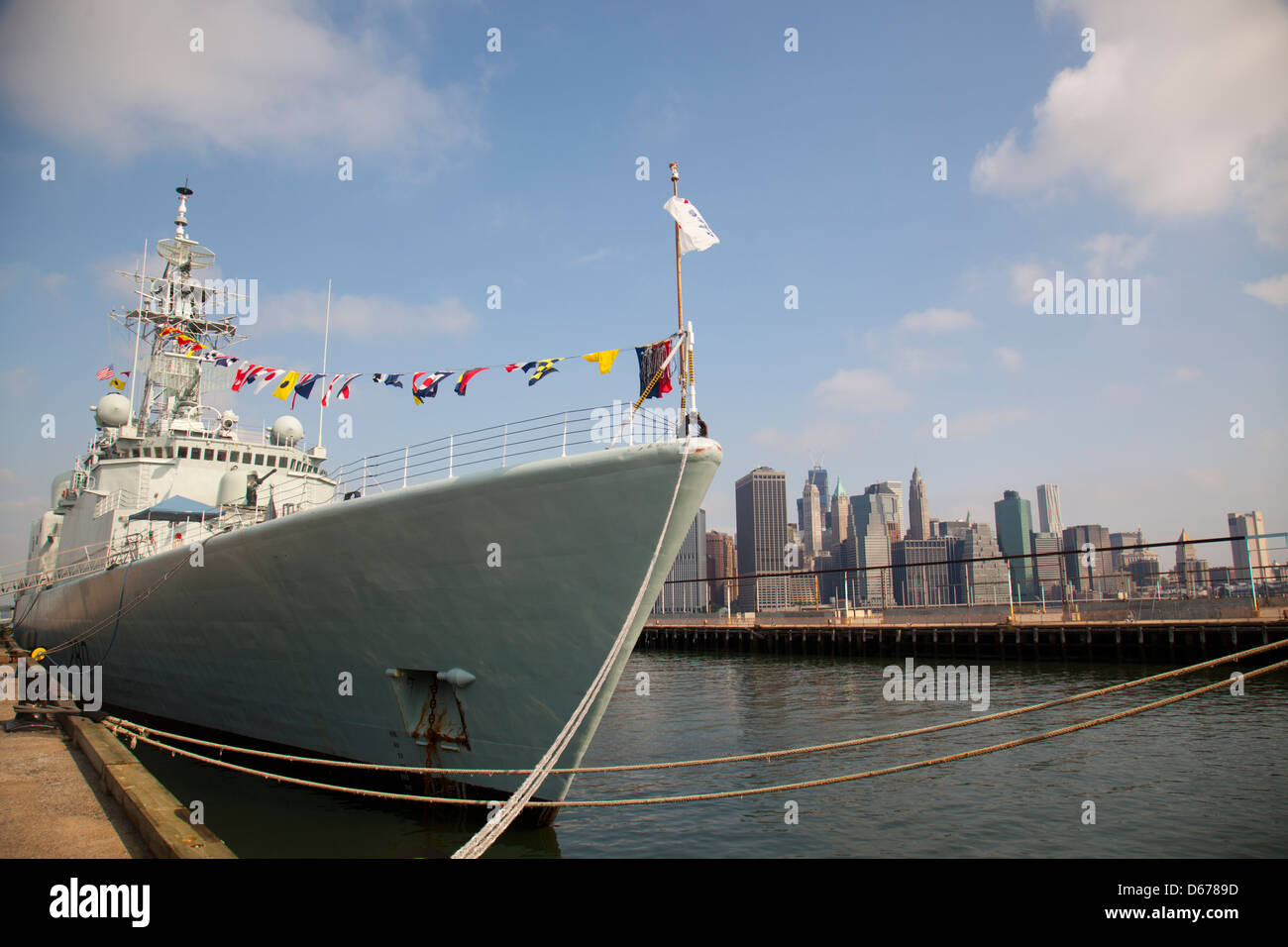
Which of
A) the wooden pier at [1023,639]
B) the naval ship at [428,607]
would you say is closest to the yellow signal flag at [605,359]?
the naval ship at [428,607]

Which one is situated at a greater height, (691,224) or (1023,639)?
(691,224)

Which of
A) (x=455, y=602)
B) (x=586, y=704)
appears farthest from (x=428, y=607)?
(x=586, y=704)

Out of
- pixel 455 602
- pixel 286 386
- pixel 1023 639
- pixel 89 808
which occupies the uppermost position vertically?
pixel 286 386

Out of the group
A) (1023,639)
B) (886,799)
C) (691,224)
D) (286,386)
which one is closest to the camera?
(691,224)

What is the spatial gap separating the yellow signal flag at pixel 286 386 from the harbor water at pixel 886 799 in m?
5.57

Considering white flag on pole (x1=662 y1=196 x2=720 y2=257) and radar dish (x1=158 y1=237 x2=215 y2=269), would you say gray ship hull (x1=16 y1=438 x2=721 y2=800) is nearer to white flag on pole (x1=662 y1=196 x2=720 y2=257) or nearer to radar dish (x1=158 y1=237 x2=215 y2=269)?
white flag on pole (x1=662 y1=196 x2=720 y2=257)

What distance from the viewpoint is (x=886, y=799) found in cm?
937

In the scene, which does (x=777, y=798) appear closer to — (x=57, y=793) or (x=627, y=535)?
(x=627, y=535)

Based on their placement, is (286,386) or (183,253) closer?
(286,386)

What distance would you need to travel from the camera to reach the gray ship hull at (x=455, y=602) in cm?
679

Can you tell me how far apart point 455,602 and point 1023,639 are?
1131 inches

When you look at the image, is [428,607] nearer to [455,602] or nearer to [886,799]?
[455,602]

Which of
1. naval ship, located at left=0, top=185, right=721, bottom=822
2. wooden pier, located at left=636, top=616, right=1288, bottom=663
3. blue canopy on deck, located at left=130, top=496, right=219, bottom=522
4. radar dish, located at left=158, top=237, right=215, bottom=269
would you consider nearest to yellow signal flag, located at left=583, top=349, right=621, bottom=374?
naval ship, located at left=0, top=185, right=721, bottom=822
